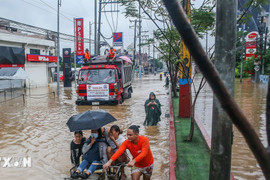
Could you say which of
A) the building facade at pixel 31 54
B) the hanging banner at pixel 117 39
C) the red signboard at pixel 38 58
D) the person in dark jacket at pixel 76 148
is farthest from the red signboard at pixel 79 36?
the person in dark jacket at pixel 76 148

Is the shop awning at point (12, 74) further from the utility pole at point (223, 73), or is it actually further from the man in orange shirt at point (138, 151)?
the utility pole at point (223, 73)

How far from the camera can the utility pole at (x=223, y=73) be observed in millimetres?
3172

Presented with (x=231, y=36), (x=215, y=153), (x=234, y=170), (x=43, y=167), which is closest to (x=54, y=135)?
(x=43, y=167)

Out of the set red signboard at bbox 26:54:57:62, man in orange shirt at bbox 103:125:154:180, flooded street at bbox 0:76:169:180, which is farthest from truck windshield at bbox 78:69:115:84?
red signboard at bbox 26:54:57:62

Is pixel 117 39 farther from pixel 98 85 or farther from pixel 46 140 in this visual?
pixel 46 140

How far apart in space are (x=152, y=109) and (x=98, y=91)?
5.49 meters

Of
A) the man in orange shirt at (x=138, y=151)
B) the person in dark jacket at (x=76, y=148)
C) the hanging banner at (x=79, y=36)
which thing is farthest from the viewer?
the hanging banner at (x=79, y=36)

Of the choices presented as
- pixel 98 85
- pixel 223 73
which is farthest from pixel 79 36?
pixel 223 73

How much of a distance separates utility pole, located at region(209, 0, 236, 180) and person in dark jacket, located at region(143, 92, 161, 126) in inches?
225

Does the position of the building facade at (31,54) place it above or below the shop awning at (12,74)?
above

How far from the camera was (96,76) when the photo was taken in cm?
1438

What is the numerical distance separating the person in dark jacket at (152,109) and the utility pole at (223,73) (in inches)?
225

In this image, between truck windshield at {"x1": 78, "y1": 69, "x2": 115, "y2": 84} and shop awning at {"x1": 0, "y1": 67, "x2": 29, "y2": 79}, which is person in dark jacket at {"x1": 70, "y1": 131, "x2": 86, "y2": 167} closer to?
truck windshield at {"x1": 78, "y1": 69, "x2": 115, "y2": 84}

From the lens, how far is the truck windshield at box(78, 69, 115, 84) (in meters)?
14.2
